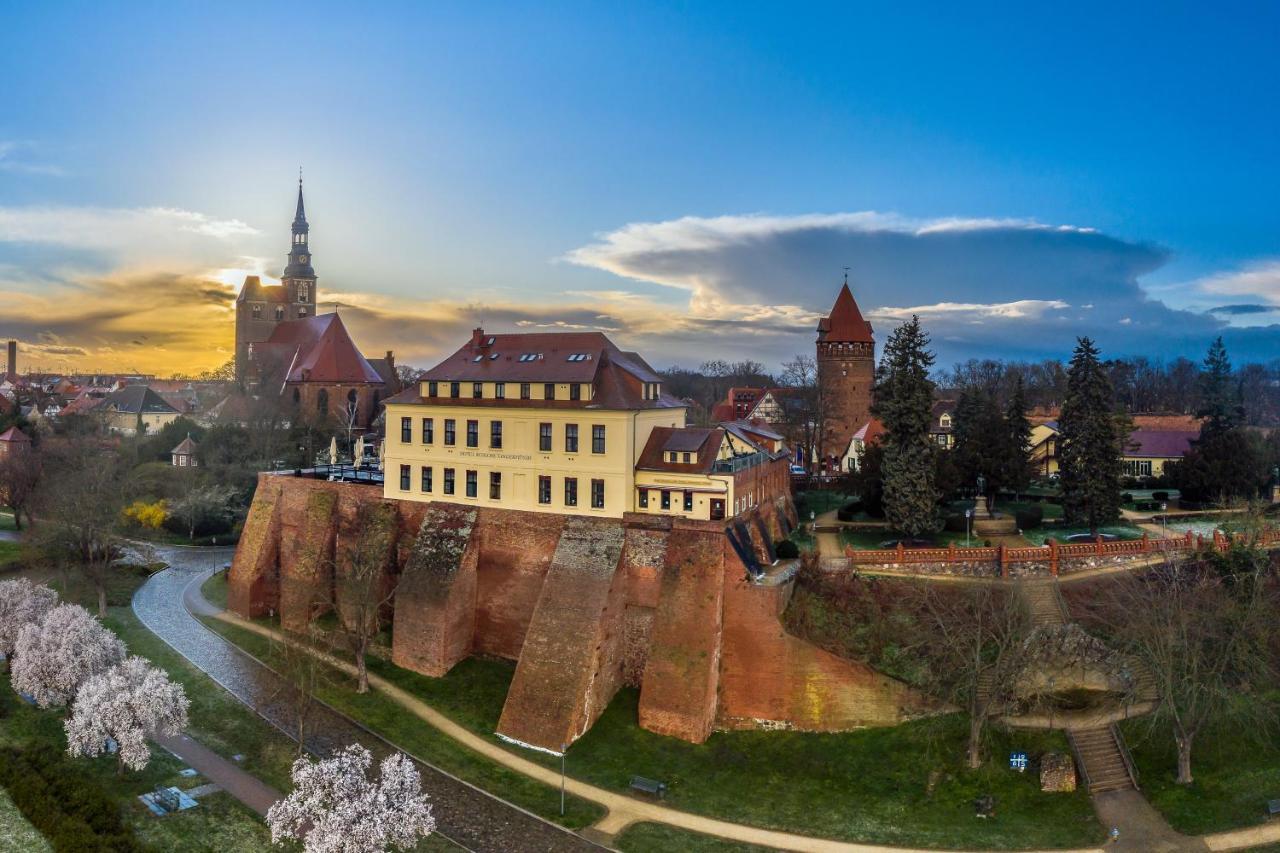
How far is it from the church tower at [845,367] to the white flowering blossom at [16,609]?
1545 inches

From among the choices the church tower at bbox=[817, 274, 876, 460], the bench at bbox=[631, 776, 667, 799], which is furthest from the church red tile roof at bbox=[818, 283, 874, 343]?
the bench at bbox=[631, 776, 667, 799]

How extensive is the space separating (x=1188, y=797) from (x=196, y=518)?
157 ft

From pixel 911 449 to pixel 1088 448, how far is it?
6810 mm

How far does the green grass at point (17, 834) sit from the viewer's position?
59.5ft

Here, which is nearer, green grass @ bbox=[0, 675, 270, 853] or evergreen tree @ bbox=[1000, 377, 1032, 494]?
green grass @ bbox=[0, 675, 270, 853]

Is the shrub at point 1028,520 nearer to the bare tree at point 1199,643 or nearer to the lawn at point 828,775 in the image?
the bare tree at point 1199,643

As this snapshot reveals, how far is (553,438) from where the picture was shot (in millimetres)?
28422

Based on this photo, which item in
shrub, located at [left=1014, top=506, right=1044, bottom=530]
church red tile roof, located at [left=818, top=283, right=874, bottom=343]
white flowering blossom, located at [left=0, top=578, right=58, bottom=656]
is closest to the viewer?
white flowering blossom, located at [left=0, top=578, right=58, bottom=656]

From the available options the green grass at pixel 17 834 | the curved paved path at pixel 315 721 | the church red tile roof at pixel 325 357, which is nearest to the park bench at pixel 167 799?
the green grass at pixel 17 834

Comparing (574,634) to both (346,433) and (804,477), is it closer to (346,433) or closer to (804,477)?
(804,477)

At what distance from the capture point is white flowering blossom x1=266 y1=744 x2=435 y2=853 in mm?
15922

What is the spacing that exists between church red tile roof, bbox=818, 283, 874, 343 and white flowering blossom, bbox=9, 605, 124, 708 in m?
40.5

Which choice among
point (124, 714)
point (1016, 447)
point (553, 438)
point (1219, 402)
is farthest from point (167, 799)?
point (1219, 402)

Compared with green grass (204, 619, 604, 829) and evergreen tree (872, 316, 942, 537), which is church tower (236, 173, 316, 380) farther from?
evergreen tree (872, 316, 942, 537)
